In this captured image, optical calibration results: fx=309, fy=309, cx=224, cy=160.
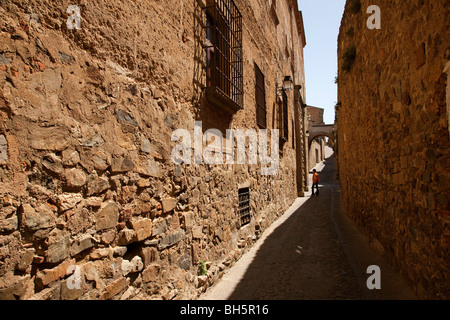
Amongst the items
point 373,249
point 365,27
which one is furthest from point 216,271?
point 365,27

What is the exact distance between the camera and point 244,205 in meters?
5.81

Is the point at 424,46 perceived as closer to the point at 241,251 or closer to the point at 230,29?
the point at 230,29

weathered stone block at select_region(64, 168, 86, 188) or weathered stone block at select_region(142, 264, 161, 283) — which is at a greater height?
weathered stone block at select_region(64, 168, 86, 188)

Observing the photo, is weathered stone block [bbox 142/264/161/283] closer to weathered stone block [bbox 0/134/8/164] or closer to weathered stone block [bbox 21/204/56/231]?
weathered stone block [bbox 21/204/56/231]

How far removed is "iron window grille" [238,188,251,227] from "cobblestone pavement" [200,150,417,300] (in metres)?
0.60

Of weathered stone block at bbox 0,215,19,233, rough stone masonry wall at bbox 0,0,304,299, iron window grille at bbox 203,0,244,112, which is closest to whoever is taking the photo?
weathered stone block at bbox 0,215,19,233

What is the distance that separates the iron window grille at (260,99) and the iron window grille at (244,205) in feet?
5.66

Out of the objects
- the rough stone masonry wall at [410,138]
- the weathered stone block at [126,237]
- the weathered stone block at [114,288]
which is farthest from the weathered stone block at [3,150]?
the rough stone masonry wall at [410,138]

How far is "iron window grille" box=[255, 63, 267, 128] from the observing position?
6.90 meters

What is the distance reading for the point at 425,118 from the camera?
2799mm

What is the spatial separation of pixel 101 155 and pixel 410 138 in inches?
119

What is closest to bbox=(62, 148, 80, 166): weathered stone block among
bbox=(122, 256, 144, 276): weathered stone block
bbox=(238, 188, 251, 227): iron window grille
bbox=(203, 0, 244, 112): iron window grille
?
bbox=(122, 256, 144, 276): weathered stone block

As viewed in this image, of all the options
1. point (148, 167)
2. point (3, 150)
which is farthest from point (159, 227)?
point (3, 150)

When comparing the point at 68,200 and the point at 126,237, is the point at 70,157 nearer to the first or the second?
the point at 68,200
